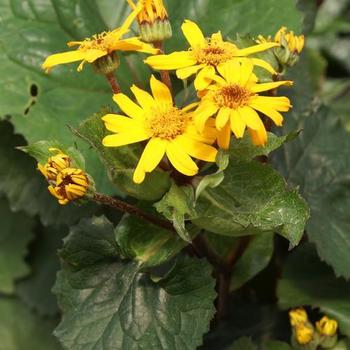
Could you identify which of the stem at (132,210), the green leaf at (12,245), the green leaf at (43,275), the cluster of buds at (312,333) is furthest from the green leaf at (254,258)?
the green leaf at (12,245)

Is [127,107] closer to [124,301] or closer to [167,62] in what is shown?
[167,62]

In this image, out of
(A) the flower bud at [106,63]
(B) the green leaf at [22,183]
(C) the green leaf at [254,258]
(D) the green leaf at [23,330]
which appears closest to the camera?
(A) the flower bud at [106,63]

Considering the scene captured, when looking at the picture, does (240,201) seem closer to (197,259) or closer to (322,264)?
(197,259)

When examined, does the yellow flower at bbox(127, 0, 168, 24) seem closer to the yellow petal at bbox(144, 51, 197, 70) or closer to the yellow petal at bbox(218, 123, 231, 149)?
the yellow petal at bbox(144, 51, 197, 70)

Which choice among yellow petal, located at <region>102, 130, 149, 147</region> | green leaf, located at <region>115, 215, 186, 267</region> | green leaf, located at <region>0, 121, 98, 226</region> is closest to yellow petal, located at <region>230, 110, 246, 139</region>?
yellow petal, located at <region>102, 130, 149, 147</region>


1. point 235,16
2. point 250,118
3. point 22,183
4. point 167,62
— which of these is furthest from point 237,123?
point 22,183

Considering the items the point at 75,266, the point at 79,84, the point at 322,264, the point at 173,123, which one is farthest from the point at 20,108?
the point at 322,264

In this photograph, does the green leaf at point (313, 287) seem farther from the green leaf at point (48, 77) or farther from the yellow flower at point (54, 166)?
the yellow flower at point (54, 166)
